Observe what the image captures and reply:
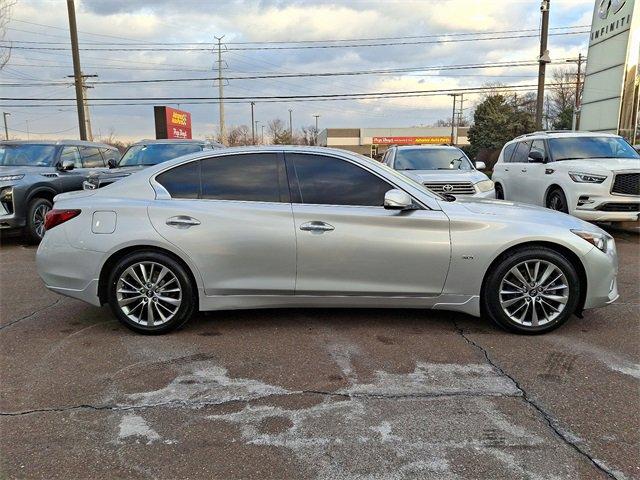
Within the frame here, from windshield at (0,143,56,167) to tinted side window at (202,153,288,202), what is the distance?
7.04 meters

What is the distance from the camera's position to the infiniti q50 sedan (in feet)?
13.6

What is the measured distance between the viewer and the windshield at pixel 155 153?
1006 cm

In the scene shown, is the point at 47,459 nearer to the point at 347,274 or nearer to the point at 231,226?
the point at 231,226

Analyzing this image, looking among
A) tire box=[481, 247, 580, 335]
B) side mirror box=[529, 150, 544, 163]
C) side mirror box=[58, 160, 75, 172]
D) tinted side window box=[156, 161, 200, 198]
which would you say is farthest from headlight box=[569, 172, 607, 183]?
side mirror box=[58, 160, 75, 172]

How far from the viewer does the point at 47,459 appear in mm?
2578

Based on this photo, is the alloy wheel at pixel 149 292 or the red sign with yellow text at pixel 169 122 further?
the red sign with yellow text at pixel 169 122

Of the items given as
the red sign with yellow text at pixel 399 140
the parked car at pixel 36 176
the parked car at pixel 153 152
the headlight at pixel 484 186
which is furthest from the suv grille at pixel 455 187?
the red sign with yellow text at pixel 399 140

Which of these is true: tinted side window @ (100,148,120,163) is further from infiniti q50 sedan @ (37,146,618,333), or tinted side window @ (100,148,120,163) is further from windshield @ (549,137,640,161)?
windshield @ (549,137,640,161)

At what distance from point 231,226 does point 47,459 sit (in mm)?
2128

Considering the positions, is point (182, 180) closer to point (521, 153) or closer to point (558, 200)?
point (558, 200)

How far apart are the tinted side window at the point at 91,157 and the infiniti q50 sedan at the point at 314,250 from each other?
7359 mm

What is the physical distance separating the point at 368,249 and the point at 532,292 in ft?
4.72

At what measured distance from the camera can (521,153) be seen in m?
10.7

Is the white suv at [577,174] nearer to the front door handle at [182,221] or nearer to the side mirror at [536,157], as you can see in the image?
the side mirror at [536,157]
